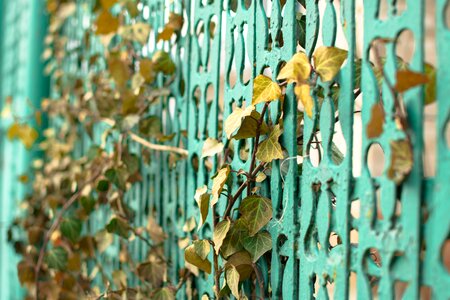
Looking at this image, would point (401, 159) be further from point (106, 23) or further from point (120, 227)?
point (106, 23)

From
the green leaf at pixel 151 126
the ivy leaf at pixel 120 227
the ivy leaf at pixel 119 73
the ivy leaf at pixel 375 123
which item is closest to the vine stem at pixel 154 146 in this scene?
the green leaf at pixel 151 126

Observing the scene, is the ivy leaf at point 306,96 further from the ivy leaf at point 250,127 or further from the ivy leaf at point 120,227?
the ivy leaf at point 120,227

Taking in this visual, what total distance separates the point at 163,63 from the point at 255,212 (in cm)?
68

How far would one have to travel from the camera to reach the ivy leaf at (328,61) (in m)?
1.23

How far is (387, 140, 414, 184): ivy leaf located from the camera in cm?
105

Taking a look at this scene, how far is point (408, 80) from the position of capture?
1018 millimetres

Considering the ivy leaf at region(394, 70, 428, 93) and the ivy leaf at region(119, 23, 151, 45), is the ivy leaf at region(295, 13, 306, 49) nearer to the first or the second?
the ivy leaf at region(394, 70, 428, 93)

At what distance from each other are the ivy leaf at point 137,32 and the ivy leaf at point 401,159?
119 centimetres

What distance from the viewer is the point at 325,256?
1272 millimetres

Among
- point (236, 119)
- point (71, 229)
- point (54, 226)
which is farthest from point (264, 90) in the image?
point (54, 226)

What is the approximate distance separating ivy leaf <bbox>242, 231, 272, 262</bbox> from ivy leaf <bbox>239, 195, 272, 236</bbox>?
0.03 m

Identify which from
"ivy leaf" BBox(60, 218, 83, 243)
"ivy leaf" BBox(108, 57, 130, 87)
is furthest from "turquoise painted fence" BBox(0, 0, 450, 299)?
"ivy leaf" BBox(60, 218, 83, 243)

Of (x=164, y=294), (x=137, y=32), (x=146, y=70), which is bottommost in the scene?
(x=164, y=294)

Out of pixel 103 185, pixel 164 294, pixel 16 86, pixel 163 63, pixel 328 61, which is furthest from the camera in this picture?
pixel 16 86
